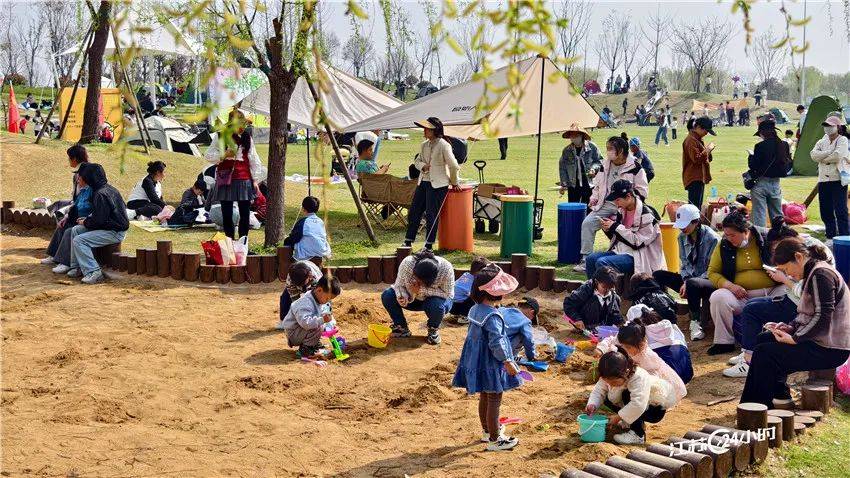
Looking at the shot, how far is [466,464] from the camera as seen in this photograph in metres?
6.25

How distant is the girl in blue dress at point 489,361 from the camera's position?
6438 millimetres

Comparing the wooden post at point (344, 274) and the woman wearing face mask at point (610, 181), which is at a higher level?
the woman wearing face mask at point (610, 181)

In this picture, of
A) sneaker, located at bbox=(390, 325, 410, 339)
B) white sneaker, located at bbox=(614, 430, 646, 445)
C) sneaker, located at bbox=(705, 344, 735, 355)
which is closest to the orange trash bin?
sneaker, located at bbox=(390, 325, 410, 339)

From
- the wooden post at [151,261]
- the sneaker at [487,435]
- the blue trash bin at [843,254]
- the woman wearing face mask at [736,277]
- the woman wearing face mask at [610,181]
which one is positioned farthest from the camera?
the wooden post at [151,261]

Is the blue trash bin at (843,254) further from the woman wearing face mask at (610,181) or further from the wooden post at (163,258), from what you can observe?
the wooden post at (163,258)

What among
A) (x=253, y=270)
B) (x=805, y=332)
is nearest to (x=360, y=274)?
(x=253, y=270)

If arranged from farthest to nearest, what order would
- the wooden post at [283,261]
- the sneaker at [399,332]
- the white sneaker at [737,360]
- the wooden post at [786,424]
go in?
1. the wooden post at [283,261]
2. the sneaker at [399,332]
3. the white sneaker at [737,360]
4. the wooden post at [786,424]

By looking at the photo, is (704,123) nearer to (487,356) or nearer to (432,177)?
(432,177)

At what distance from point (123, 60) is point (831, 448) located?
5.08 meters

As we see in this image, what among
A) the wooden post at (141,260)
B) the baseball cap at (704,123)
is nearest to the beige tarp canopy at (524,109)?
the baseball cap at (704,123)

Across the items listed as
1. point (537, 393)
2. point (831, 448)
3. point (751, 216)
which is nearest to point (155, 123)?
point (751, 216)

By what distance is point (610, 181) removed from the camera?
11906 millimetres

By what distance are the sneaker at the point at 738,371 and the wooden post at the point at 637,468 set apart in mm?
2671

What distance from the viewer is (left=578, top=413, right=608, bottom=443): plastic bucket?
6.41 m
